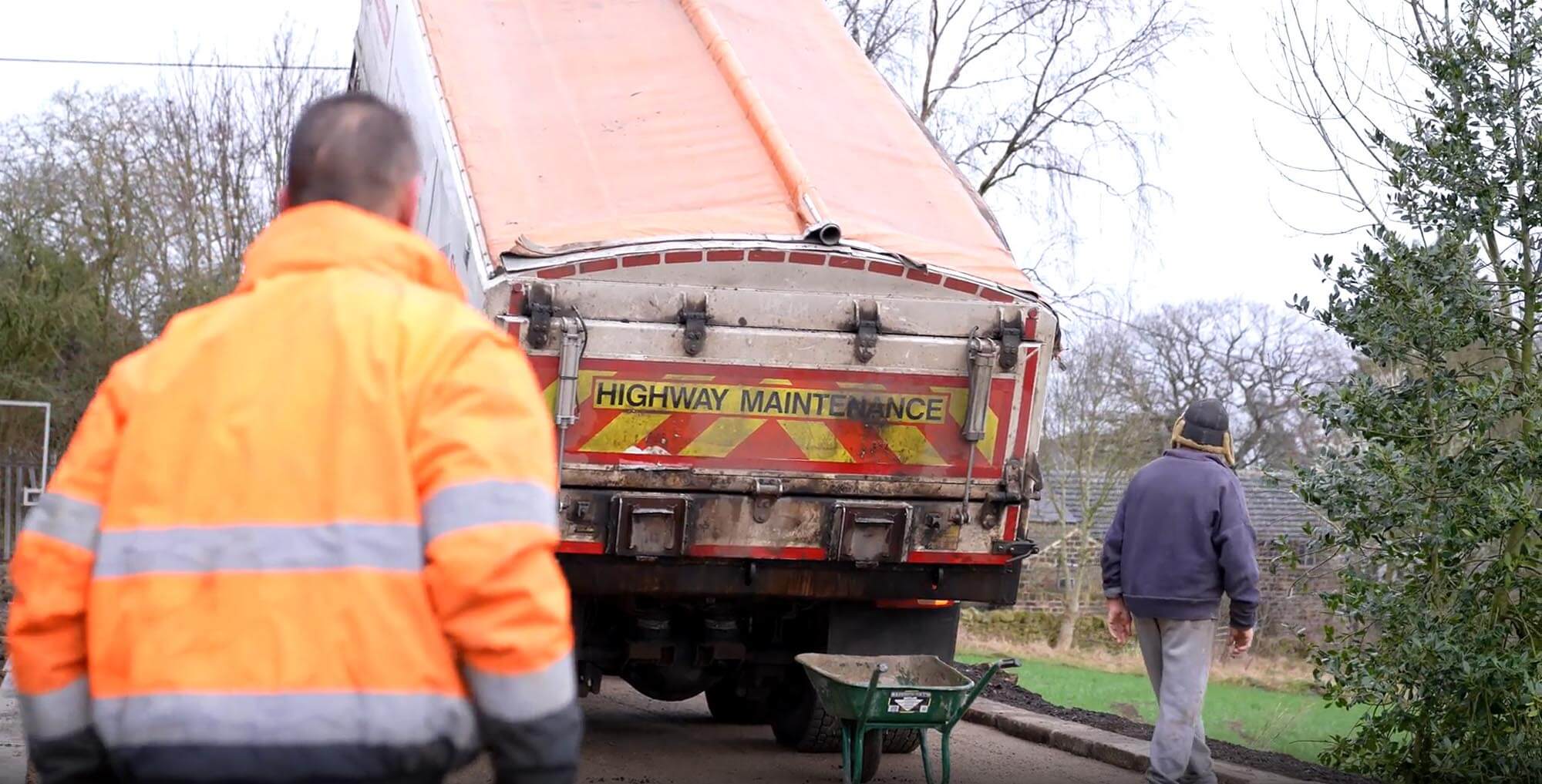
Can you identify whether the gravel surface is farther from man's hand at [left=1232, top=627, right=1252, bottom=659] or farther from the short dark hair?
the short dark hair

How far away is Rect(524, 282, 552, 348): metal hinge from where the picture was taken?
620cm

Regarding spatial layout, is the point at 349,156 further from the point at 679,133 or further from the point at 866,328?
the point at 679,133

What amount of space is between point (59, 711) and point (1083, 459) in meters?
33.7

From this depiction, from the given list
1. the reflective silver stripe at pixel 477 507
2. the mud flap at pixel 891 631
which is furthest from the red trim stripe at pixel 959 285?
the reflective silver stripe at pixel 477 507

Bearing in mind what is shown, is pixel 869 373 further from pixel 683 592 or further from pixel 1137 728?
pixel 1137 728

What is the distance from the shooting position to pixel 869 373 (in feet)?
21.9

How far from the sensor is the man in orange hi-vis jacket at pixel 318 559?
2154mm

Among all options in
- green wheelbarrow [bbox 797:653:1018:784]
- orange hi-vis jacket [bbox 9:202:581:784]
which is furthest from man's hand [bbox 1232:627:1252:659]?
orange hi-vis jacket [bbox 9:202:581:784]

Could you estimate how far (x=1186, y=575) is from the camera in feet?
21.3

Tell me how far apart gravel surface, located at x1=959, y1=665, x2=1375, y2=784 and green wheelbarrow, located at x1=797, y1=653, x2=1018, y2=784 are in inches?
68.8

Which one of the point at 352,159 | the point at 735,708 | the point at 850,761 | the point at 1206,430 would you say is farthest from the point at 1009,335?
the point at 352,159

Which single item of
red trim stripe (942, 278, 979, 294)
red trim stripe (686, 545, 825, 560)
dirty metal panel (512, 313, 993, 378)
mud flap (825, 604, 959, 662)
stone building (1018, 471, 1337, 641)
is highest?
red trim stripe (942, 278, 979, 294)

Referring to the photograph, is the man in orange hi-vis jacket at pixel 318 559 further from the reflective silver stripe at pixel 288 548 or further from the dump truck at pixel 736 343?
the dump truck at pixel 736 343

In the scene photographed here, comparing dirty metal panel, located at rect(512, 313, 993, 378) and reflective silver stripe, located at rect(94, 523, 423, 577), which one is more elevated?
dirty metal panel, located at rect(512, 313, 993, 378)
